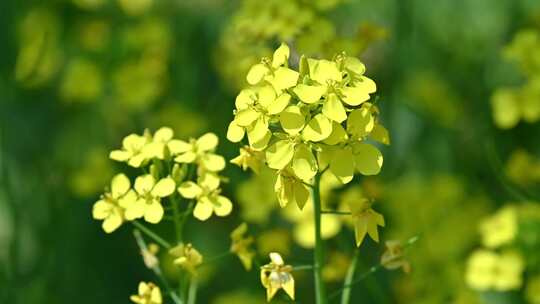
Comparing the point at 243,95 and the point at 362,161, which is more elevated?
the point at 243,95

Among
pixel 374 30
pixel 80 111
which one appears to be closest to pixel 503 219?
pixel 374 30

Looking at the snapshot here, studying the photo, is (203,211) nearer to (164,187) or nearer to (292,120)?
(164,187)

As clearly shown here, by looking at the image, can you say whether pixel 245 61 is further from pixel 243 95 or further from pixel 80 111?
pixel 80 111

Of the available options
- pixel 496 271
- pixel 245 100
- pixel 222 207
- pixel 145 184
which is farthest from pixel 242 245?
pixel 496 271

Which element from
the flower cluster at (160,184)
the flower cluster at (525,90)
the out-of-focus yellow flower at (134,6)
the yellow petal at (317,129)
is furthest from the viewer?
the out-of-focus yellow flower at (134,6)

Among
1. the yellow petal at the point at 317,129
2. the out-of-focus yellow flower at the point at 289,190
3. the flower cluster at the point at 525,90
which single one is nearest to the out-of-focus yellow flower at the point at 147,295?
the out-of-focus yellow flower at the point at 289,190

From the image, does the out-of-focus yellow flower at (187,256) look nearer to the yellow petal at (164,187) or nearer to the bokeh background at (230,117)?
the yellow petal at (164,187)

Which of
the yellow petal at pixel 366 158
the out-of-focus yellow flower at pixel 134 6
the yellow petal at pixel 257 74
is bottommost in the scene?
the yellow petal at pixel 366 158
